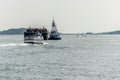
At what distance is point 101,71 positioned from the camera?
237 feet

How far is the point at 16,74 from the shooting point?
6738 centimetres

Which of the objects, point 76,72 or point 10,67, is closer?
point 76,72

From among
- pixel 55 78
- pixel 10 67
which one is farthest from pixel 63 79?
pixel 10 67

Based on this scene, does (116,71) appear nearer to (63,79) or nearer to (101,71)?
(101,71)

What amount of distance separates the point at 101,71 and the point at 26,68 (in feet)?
40.9

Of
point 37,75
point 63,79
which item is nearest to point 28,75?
point 37,75

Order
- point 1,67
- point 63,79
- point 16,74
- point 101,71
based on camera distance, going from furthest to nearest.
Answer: point 1,67, point 101,71, point 16,74, point 63,79

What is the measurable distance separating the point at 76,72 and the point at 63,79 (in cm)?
832

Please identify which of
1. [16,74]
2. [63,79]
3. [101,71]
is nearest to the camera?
[63,79]

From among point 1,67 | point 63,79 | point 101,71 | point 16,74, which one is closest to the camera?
point 63,79

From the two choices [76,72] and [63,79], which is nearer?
[63,79]

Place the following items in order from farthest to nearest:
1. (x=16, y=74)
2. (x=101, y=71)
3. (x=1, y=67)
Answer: (x=1, y=67)
(x=101, y=71)
(x=16, y=74)

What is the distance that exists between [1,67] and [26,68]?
4169mm

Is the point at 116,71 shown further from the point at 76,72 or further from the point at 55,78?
the point at 55,78
